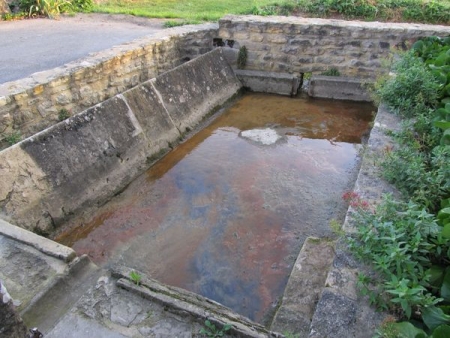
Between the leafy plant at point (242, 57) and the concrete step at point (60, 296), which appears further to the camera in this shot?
the leafy plant at point (242, 57)

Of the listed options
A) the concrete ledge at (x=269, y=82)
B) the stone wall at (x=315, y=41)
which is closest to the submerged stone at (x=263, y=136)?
the concrete ledge at (x=269, y=82)

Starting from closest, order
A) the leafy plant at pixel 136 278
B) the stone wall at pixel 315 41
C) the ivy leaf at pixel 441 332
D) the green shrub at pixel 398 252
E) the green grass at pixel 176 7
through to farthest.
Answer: the ivy leaf at pixel 441 332 → the green shrub at pixel 398 252 → the leafy plant at pixel 136 278 → the stone wall at pixel 315 41 → the green grass at pixel 176 7

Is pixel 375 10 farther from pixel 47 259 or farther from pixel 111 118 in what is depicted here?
pixel 47 259

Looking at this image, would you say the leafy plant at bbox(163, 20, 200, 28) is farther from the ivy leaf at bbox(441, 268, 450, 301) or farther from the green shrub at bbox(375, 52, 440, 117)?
the ivy leaf at bbox(441, 268, 450, 301)

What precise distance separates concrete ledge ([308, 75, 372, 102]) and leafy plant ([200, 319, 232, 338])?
575 cm

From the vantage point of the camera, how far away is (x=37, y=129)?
4.31 m

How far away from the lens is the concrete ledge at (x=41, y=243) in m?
2.56

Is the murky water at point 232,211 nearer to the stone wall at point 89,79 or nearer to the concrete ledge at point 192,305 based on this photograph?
the concrete ledge at point 192,305

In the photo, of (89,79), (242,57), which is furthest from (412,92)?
(89,79)

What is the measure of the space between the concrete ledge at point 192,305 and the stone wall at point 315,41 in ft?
18.7

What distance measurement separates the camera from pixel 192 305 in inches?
88.5

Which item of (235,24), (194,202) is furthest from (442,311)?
(235,24)

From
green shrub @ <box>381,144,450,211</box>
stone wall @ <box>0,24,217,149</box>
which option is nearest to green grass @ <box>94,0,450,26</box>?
stone wall @ <box>0,24,217,149</box>

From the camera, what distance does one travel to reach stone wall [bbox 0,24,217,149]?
4.06 m
